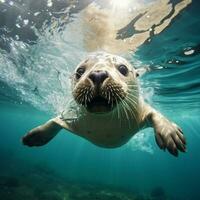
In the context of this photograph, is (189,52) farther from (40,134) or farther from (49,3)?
(40,134)

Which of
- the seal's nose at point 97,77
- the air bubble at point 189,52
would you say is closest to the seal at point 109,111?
the seal's nose at point 97,77

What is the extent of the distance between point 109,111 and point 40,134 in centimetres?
281

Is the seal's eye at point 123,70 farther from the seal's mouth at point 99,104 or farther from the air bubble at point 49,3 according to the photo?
the air bubble at point 49,3

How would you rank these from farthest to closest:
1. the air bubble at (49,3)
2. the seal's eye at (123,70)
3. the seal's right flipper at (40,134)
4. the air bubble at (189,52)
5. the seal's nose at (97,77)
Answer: the air bubble at (189,52)
the air bubble at (49,3)
the seal's right flipper at (40,134)
the seal's eye at (123,70)
the seal's nose at (97,77)

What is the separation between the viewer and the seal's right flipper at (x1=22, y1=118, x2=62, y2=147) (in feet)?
19.2

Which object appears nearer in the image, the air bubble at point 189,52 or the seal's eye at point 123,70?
the seal's eye at point 123,70

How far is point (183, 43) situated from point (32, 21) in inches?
220

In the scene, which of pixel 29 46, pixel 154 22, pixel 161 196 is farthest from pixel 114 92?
pixel 161 196

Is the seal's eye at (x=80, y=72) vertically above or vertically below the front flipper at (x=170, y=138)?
above

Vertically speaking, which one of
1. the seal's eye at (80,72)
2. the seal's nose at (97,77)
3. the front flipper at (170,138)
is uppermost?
the seal's eye at (80,72)

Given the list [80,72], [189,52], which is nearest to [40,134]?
[80,72]

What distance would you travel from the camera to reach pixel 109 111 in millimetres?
3604

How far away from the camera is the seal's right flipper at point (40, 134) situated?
5.86 m

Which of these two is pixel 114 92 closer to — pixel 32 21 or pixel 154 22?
pixel 154 22
